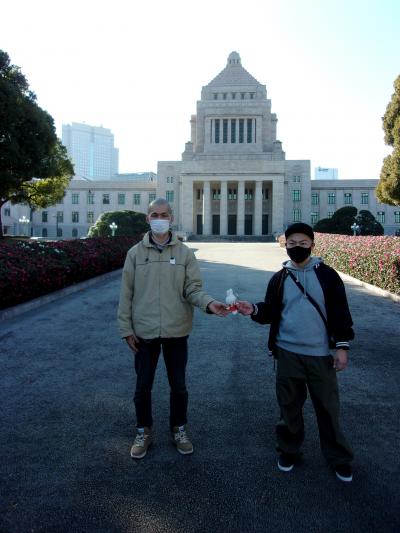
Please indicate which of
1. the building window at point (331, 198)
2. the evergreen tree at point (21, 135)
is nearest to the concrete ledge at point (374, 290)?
the evergreen tree at point (21, 135)

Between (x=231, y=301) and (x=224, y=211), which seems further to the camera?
(x=224, y=211)

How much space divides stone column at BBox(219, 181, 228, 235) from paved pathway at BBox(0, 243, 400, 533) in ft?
190

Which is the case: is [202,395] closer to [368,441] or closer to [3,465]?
[368,441]

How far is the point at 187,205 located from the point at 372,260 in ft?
169

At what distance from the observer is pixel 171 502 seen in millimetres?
2732

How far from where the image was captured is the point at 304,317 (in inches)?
124

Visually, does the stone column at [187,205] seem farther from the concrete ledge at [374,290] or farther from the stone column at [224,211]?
the concrete ledge at [374,290]

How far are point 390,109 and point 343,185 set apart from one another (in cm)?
5259

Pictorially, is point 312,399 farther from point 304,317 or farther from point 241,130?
point 241,130

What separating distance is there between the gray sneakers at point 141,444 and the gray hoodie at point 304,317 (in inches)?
53.0

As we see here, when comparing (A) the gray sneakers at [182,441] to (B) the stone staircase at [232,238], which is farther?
(B) the stone staircase at [232,238]

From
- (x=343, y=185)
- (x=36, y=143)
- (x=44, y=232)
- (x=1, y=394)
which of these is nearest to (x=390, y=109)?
(x=36, y=143)

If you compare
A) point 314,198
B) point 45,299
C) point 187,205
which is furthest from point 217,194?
point 45,299

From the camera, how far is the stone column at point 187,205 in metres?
62.8
